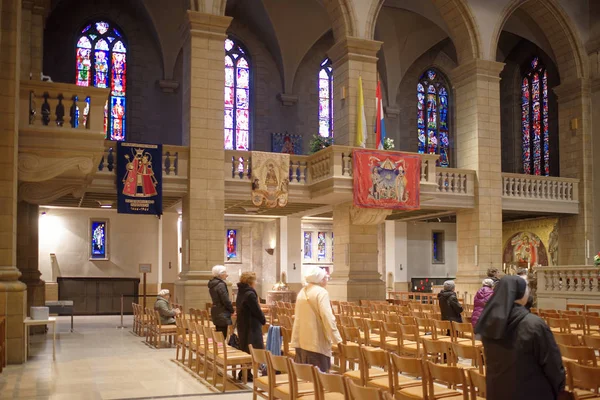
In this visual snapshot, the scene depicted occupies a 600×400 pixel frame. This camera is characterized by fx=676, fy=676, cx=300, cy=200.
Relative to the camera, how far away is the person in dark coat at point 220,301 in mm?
10320

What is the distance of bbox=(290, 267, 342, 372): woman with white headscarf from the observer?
675 cm

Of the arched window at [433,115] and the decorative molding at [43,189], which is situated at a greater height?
the arched window at [433,115]

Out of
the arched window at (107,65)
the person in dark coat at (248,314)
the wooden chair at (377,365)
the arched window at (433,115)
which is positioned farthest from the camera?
the arched window at (433,115)

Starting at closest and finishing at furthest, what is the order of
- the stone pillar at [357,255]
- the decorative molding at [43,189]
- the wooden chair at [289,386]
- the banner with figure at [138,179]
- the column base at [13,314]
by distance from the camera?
the wooden chair at [289,386] → the column base at [13,314] → the decorative molding at [43,189] → the banner with figure at [138,179] → the stone pillar at [357,255]

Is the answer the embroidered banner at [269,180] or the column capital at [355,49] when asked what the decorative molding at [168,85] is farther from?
the embroidered banner at [269,180]

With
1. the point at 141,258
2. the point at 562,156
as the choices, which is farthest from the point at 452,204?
the point at 141,258

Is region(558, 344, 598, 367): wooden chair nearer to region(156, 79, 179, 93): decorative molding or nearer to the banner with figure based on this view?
the banner with figure

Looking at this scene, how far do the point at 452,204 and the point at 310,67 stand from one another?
8963 millimetres

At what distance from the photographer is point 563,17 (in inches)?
912

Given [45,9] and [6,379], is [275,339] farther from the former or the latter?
[45,9]

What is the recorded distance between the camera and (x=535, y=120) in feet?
88.5

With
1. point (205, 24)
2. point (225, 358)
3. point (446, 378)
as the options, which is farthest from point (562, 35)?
point (446, 378)

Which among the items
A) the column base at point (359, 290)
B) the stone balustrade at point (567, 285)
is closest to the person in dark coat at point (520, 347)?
the stone balustrade at point (567, 285)

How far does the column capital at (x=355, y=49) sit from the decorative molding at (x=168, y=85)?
23.2 feet
